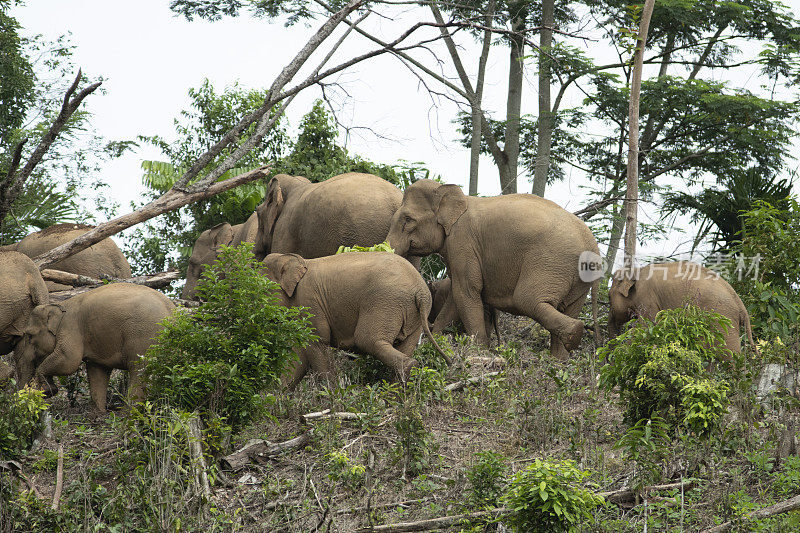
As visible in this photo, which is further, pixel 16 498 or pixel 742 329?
pixel 742 329

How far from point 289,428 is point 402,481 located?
162 centimetres

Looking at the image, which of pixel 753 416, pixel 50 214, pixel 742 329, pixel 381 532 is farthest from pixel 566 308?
pixel 50 214

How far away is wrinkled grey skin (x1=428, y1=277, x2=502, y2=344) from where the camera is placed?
13.0 metres

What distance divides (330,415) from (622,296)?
14.7 ft

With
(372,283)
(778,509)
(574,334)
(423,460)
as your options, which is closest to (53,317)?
(372,283)

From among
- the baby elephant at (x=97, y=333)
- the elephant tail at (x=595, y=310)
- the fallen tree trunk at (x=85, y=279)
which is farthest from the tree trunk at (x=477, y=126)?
the baby elephant at (x=97, y=333)

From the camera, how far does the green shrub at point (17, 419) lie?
830 centimetres

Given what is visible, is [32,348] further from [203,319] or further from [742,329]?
[742,329]

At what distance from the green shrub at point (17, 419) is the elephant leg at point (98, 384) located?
5.57ft

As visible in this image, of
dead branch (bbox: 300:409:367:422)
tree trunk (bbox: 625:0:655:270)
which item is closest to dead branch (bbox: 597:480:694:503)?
dead branch (bbox: 300:409:367:422)

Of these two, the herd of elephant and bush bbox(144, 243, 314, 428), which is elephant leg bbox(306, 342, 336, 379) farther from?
bush bbox(144, 243, 314, 428)

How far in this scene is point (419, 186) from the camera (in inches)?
512

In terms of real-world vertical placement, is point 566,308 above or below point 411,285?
below

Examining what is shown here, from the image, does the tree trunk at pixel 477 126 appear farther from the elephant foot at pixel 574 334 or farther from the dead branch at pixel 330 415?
the dead branch at pixel 330 415
